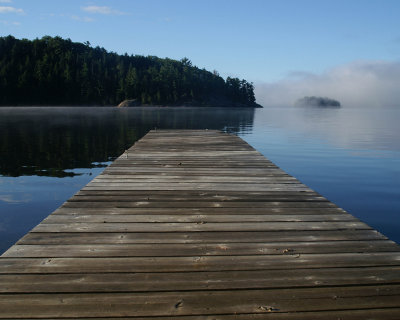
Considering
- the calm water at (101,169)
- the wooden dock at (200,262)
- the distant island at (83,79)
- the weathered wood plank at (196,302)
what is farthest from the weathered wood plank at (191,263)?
the distant island at (83,79)

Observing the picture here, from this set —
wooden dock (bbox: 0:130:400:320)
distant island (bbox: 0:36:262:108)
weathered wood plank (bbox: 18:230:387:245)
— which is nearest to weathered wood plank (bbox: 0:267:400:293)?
wooden dock (bbox: 0:130:400:320)

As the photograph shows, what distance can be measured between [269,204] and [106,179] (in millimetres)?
3340

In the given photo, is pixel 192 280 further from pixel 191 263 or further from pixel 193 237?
pixel 193 237

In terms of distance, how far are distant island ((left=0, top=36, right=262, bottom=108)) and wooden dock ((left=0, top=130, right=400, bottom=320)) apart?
132 meters

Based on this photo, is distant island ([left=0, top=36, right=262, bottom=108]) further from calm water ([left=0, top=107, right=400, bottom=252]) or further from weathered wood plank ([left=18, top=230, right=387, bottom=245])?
weathered wood plank ([left=18, top=230, right=387, bottom=245])

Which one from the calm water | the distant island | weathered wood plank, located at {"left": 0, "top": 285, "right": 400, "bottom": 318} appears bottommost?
the calm water

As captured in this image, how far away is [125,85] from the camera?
136m

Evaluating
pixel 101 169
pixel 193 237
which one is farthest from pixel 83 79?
pixel 193 237

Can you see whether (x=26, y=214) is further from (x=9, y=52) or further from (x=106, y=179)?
(x=9, y=52)

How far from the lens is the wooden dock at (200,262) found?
8.29 ft

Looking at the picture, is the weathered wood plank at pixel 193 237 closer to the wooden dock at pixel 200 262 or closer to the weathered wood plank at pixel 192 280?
the wooden dock at pixel 200 262

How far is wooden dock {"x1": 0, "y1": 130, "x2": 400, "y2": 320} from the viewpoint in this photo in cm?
253

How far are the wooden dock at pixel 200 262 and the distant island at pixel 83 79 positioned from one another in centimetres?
13221

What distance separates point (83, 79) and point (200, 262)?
142225mm
